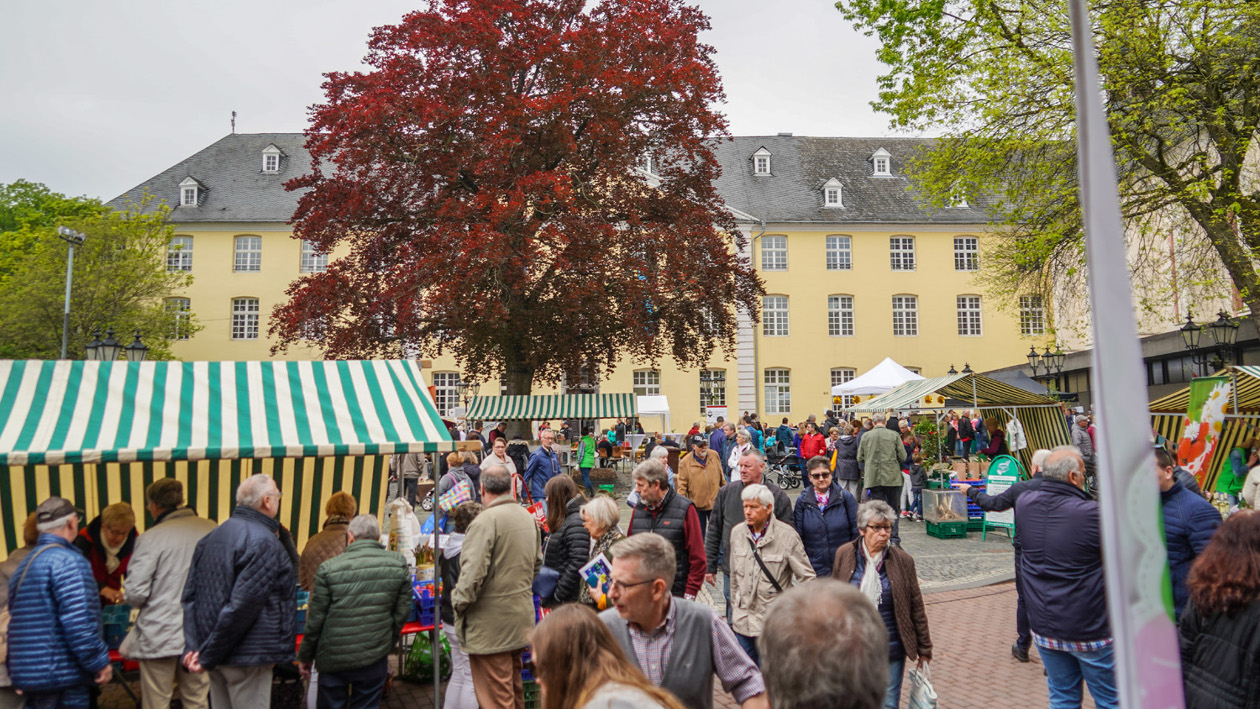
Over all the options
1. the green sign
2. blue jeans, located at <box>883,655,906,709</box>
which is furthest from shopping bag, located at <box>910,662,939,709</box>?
the green sign

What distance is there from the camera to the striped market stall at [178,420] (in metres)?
5.32

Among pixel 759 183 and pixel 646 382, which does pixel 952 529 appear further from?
pixel 759 183

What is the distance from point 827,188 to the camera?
41.9 meters

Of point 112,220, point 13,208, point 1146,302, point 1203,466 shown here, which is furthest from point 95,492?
point 13,208

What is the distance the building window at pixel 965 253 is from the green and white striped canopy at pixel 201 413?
3946 cm

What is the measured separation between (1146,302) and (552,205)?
1259 cm

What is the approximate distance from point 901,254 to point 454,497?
Result: 3651 cm

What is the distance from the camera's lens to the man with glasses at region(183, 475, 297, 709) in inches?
183

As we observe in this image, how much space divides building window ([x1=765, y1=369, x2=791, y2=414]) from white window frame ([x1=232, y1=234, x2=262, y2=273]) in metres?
25.0

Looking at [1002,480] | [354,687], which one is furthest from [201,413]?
[1002,480]

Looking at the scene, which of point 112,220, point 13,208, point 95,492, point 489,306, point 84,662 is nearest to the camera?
point 84,662

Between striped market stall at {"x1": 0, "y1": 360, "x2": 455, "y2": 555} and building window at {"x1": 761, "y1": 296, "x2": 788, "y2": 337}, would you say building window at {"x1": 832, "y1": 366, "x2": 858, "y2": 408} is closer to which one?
building window at {"x1": 761, "y1": 296, "x2": 788, "y2": 337}

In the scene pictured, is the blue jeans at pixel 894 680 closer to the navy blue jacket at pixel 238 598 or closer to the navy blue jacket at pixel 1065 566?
the navy blue jacket at pixel 1065 566

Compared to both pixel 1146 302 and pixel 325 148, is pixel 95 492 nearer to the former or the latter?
pixel 325 148
